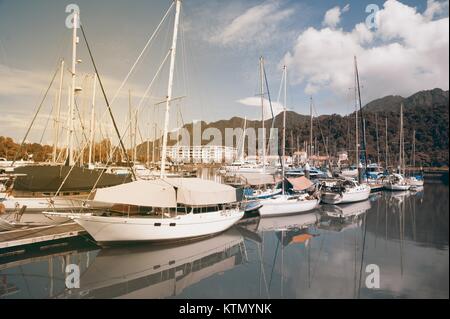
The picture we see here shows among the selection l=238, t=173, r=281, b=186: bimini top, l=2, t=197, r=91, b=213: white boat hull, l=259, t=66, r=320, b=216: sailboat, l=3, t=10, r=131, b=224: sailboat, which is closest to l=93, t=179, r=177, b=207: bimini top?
l=3, t=10, r=131, b=224: sailboat

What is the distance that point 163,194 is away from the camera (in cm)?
1480

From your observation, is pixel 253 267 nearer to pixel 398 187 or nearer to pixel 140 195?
pixel 140 195

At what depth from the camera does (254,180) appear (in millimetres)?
26922

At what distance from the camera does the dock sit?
13.5m

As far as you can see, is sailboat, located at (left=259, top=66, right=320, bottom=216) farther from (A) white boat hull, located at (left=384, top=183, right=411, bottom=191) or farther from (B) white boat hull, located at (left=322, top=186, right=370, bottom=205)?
(A) white boat hull, located at (left=384, top=183, right=411, bottom=191)

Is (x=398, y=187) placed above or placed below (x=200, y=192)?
below

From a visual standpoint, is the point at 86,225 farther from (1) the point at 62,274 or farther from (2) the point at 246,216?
(2) the point at 246,216

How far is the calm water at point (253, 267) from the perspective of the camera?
1083cm

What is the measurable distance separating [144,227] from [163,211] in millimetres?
1445

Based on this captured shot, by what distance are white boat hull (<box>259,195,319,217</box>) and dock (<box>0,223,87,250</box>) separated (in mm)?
14519

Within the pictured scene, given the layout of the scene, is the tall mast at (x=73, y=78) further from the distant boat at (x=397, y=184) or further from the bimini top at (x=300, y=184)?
the distant boat at (x=397, y=184)

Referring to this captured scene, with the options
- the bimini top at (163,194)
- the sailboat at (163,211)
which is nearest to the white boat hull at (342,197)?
the sailboat at (163,211)

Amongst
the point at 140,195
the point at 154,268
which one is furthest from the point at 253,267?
the point at 140,195

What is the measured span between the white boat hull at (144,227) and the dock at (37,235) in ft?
6.68
